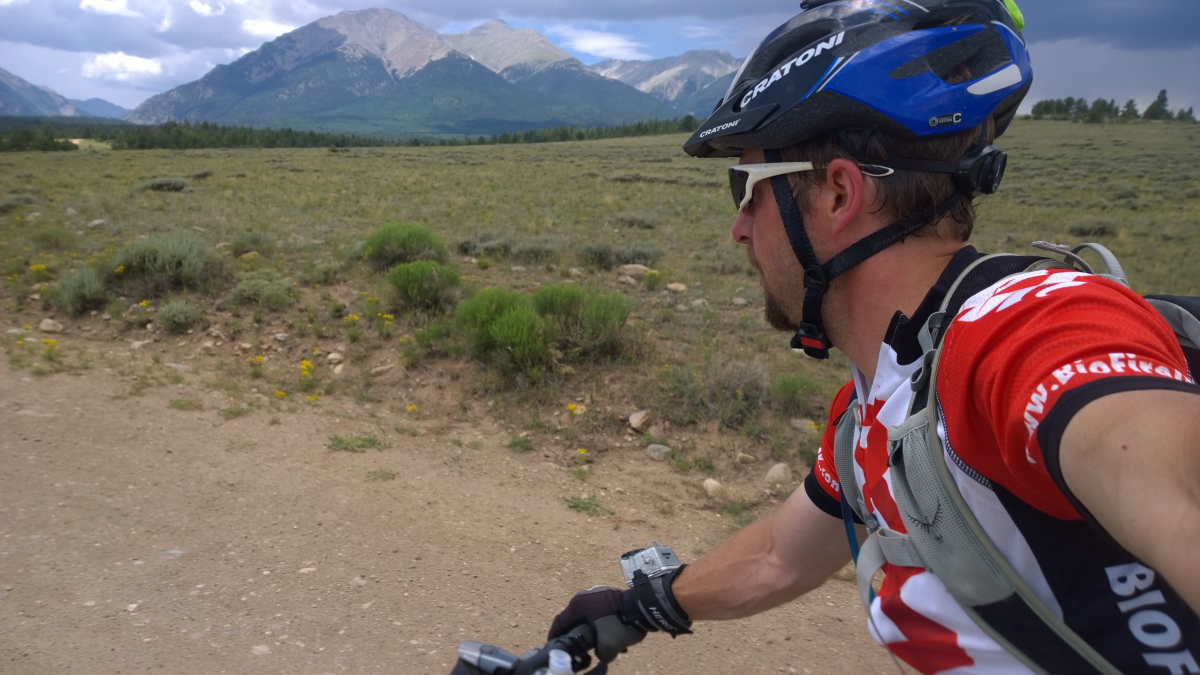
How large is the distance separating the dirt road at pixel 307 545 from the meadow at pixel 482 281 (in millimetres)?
571

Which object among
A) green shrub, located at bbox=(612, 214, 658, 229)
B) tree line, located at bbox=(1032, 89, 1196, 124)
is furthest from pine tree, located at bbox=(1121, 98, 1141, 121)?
green shrub, located at bbox=(612, 214, 658, 229)

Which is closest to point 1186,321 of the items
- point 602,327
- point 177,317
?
point 602,327

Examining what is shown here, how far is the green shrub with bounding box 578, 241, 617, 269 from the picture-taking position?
981 centimetres

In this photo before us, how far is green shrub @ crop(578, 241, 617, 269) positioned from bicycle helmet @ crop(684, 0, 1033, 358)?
320 inches

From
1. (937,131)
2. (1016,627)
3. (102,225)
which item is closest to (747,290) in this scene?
(937,131)

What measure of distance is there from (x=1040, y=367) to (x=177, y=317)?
705cm

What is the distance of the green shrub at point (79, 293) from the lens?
6.70 m

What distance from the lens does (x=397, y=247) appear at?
8633 mm

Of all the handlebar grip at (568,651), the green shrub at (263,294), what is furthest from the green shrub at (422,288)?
the handlebar grip at (568,651)

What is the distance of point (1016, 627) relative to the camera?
0.94 metres

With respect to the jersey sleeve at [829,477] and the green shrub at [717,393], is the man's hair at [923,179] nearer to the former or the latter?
the jersey sleeve at [829,477]

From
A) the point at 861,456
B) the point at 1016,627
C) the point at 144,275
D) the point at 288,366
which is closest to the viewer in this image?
the point at 1016,627

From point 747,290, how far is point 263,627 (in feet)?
22.4

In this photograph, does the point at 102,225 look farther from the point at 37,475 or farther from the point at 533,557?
the point at 533,557
